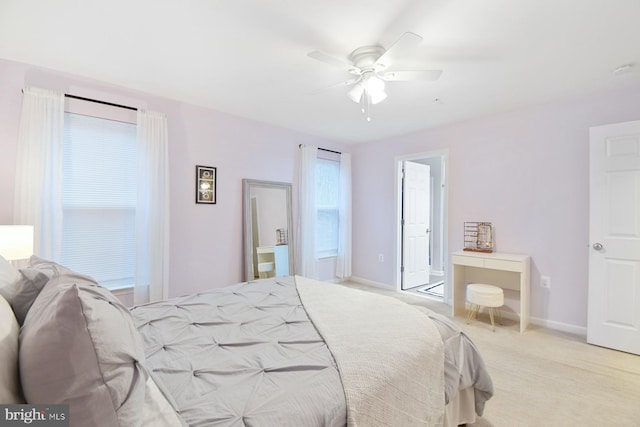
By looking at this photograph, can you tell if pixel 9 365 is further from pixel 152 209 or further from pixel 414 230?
pixel 414 230

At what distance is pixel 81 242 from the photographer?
2816mm

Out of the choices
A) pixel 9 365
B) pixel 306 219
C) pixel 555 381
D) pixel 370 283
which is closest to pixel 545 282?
pixel 555 381

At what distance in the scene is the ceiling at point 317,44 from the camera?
5.93 feet

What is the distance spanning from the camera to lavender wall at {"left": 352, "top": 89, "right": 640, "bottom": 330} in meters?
3.10

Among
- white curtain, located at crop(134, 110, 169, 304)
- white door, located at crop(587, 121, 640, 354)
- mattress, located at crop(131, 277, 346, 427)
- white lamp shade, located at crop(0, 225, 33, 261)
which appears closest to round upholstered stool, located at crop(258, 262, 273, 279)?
white curtain, located at crop(134, 110, 169, 304)

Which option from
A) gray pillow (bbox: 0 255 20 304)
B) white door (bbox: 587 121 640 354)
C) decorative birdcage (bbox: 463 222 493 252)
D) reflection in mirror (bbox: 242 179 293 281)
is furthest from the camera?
reflection in mirror (bbox: 242 179 293 281)

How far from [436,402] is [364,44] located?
223cm

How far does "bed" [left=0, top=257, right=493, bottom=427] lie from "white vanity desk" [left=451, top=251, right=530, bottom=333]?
1903 millimetres

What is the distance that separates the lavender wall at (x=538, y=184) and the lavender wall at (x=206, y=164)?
2.46 metres

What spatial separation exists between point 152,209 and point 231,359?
2331 millimetres

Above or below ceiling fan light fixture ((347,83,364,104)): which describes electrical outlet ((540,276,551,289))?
below

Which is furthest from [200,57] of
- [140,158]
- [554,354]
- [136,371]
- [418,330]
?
[554,354]

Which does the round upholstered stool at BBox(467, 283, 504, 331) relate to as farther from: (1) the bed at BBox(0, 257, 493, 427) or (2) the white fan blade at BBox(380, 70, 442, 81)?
(2) the white fan blade at BBox(380, 70, 442, 81)

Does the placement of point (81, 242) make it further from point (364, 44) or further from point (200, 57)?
point (364, 44)
